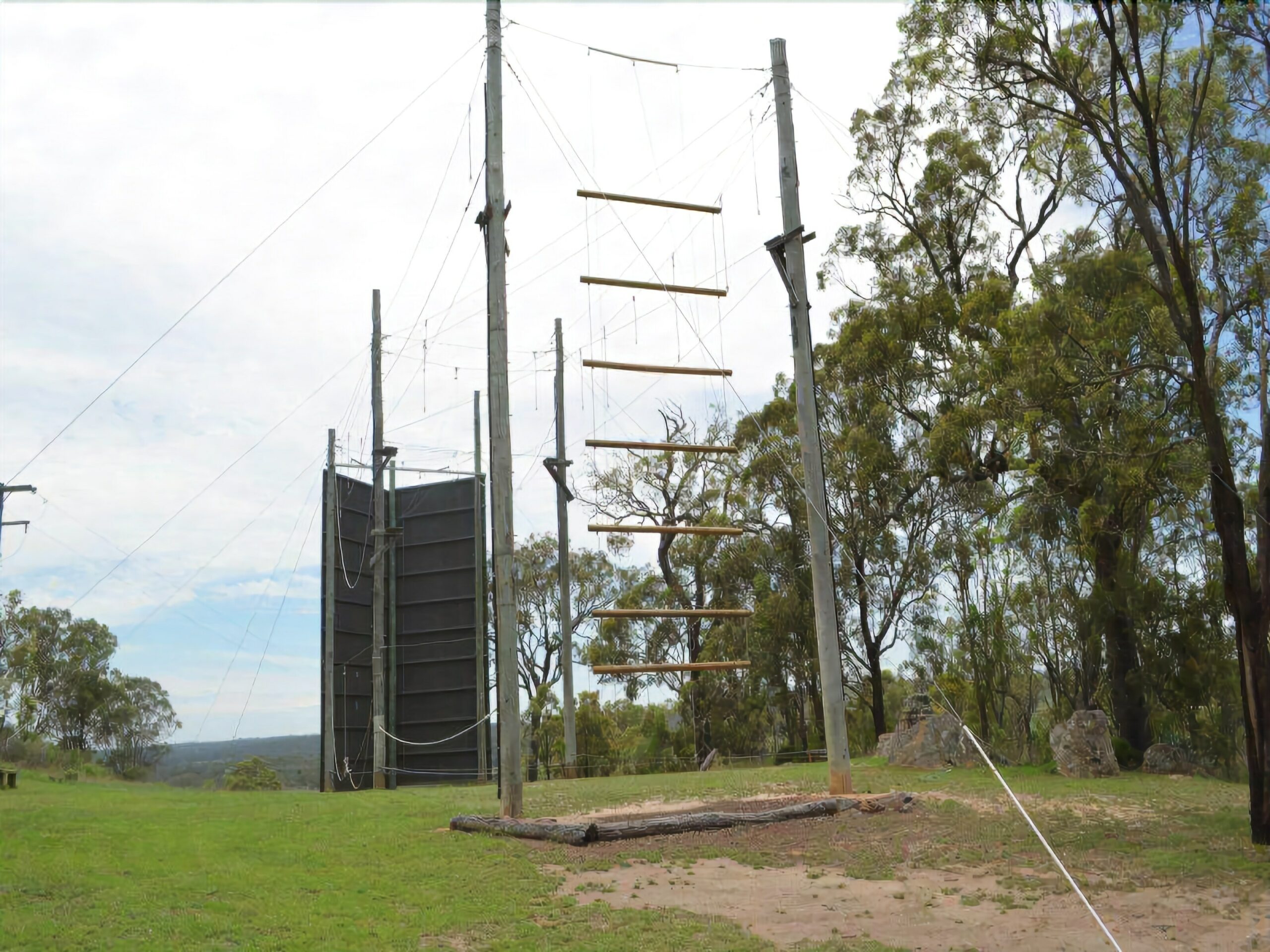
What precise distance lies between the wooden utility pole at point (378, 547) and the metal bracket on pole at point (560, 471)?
2879 mm

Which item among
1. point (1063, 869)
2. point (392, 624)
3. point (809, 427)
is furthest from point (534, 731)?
point (1063, 869)

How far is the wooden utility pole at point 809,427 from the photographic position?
33.5ft

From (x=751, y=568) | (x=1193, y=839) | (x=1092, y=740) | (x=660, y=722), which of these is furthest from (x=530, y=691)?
(x=1193, y=839)

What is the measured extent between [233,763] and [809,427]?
1459cm

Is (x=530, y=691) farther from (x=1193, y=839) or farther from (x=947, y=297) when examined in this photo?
(x=1193, y=839)

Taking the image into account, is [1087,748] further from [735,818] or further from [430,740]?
[430,740]

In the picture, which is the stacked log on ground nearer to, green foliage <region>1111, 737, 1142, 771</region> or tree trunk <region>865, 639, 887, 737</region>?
green foliage <region>1111, 737, 1142, 771</region>

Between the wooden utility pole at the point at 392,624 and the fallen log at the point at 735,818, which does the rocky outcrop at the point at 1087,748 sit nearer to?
the fallen log at the point at 735,818

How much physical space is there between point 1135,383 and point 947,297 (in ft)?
17.0

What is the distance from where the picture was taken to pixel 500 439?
32.8 feet

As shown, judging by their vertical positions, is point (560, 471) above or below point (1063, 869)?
above

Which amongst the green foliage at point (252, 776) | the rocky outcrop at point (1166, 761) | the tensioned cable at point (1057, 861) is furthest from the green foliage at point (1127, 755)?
the green foliage at point (252, 776)

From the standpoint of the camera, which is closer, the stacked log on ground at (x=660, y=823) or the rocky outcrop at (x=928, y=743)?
the stacked log on ground at (x=660, y=823)

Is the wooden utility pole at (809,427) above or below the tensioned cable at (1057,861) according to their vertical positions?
above
